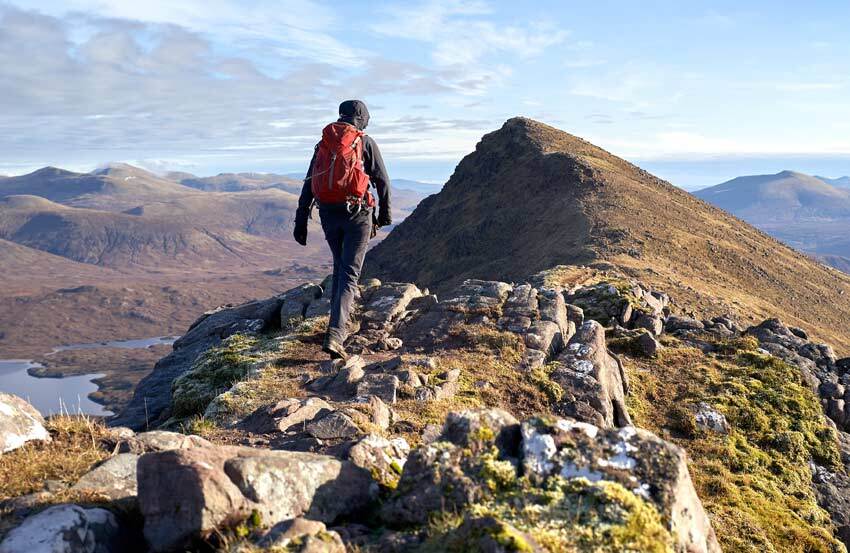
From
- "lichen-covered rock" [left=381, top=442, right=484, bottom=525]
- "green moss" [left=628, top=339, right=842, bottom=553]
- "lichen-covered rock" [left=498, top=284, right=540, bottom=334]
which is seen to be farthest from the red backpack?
"green moss" [left=628, top=339, right=842, bottom=553]

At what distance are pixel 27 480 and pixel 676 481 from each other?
24.1 feet

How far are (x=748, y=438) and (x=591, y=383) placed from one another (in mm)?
4947

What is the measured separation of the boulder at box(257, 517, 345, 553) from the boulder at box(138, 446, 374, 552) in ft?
1.63

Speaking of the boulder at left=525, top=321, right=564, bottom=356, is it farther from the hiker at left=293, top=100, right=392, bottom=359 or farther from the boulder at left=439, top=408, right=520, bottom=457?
the boulder at left=439, top=408, right=520, bottom=457

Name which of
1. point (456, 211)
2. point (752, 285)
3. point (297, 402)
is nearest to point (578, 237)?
point (752, 285)

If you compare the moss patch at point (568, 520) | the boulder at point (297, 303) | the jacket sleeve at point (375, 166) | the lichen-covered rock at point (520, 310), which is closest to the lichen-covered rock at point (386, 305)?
the boulder at point (297, 303)

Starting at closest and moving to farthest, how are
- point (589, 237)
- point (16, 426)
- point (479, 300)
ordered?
point (16, 426) → point (479, 300) → point (589, 237)

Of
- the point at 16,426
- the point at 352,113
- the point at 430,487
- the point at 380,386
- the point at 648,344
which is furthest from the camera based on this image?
the point at 648,344

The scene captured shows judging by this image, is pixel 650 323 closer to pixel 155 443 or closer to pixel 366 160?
pixel 366 160

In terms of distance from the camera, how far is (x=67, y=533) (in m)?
5.46

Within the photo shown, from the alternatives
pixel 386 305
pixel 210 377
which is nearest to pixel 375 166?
pixel 386 305

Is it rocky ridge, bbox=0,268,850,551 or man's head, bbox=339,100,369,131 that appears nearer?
rocky ridge, bbox=0,268,850,551

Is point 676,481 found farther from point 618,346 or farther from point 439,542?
point 618,346

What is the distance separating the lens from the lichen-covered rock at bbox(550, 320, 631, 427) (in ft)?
42.0
